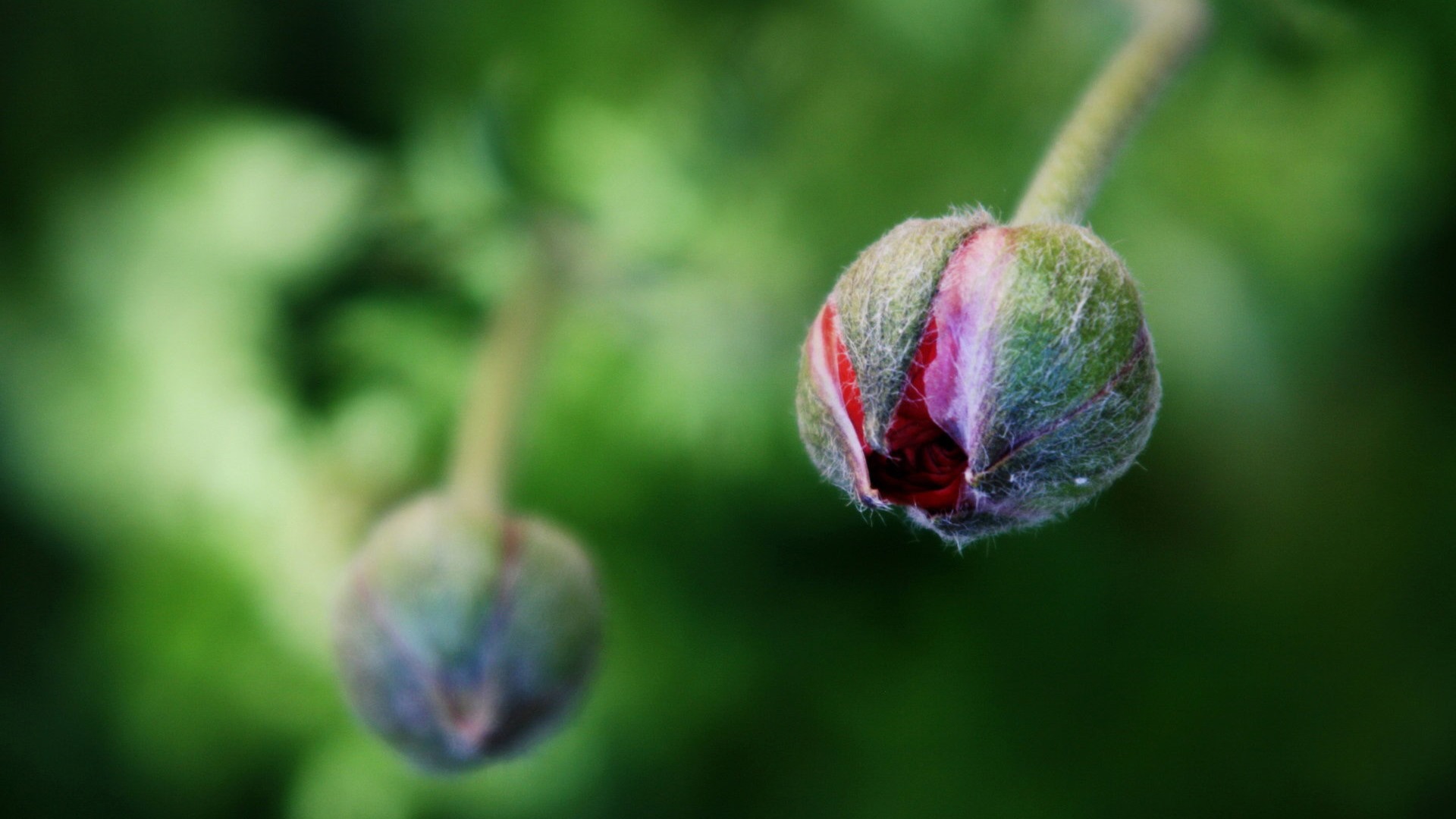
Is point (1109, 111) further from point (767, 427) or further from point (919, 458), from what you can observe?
point (767, 427)

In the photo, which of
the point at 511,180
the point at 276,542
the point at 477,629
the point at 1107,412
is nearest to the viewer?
the point at 1107,412

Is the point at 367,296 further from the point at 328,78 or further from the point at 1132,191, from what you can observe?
the point at 1132,191

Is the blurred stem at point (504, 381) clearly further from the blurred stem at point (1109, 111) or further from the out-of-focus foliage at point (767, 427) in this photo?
the blurred stem at point (1109, 111)

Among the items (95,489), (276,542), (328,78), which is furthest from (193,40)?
(276,542)

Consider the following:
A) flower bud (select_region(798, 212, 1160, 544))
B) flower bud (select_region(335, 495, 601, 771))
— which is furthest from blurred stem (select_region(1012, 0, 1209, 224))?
flower bud (select_region(335, 495, 601, 771))

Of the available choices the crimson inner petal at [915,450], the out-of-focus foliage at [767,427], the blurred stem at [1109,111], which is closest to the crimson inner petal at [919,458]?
the crimson inner petal at [915,450]

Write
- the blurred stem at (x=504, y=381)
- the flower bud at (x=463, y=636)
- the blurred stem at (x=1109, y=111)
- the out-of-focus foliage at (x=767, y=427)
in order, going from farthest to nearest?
the out-of-focus foliage at (x=767, y=427) < the blurred stem at (x=504, y=381) < the flower bud at (x=463, y=636) < the blurred stem at (x=1109, y=111)

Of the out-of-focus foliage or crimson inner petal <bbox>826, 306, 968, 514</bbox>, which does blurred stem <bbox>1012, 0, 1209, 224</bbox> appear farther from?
the out-of-focus foliage

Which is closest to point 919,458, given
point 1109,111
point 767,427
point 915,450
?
point 915,450
